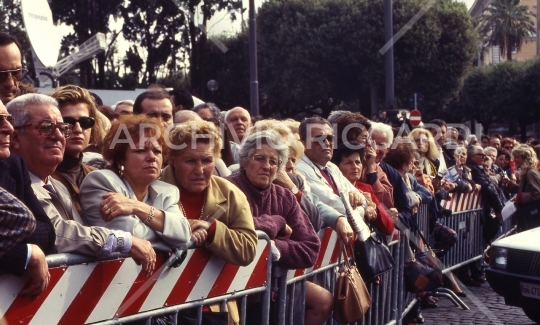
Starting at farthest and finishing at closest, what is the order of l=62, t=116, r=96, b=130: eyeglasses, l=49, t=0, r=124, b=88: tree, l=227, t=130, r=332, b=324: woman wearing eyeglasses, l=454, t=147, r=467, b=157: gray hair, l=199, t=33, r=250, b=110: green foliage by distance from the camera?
l=199, t=33, r=250, b=110: green foliage, l=49, t=0, r=124, b=88: tree, l=454, t=147, r=467, b=157: gray hair, l=227, t=130, r=332, b=324: woman wearing eyeglasses, l=62, t=116, r=96, b=130: eyeglasses

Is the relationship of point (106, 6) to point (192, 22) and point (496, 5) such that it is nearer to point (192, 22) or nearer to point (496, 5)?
point (192, 22)

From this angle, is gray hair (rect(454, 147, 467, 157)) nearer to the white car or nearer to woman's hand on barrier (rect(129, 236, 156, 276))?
the white car

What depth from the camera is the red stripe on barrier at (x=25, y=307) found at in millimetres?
2861

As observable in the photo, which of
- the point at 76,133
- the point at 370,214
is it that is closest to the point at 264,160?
the point at 76,133

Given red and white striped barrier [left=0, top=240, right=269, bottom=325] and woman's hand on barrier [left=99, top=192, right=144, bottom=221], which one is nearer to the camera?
red and white striped barrier [left=0, top=240, right=269, bottom=325]

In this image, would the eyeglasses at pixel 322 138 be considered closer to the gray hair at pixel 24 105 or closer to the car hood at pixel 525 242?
the car hood at pixel 525 242

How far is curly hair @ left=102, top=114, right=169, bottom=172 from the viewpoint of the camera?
13.0ft

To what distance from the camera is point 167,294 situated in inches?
143

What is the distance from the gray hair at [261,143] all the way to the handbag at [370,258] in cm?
97

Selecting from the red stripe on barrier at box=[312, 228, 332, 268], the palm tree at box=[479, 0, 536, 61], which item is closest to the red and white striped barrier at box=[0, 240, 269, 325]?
the red stripe on barrier at box=[312, 228, 332, 268]

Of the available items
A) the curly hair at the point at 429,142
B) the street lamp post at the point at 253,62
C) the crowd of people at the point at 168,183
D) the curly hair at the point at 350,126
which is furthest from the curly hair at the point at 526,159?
the street lamp post at the point at 253,62

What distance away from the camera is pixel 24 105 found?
3621 mm

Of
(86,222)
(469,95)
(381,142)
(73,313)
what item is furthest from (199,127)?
(469,95)

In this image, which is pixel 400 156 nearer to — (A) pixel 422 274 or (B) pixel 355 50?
(A) pixel 422 274
